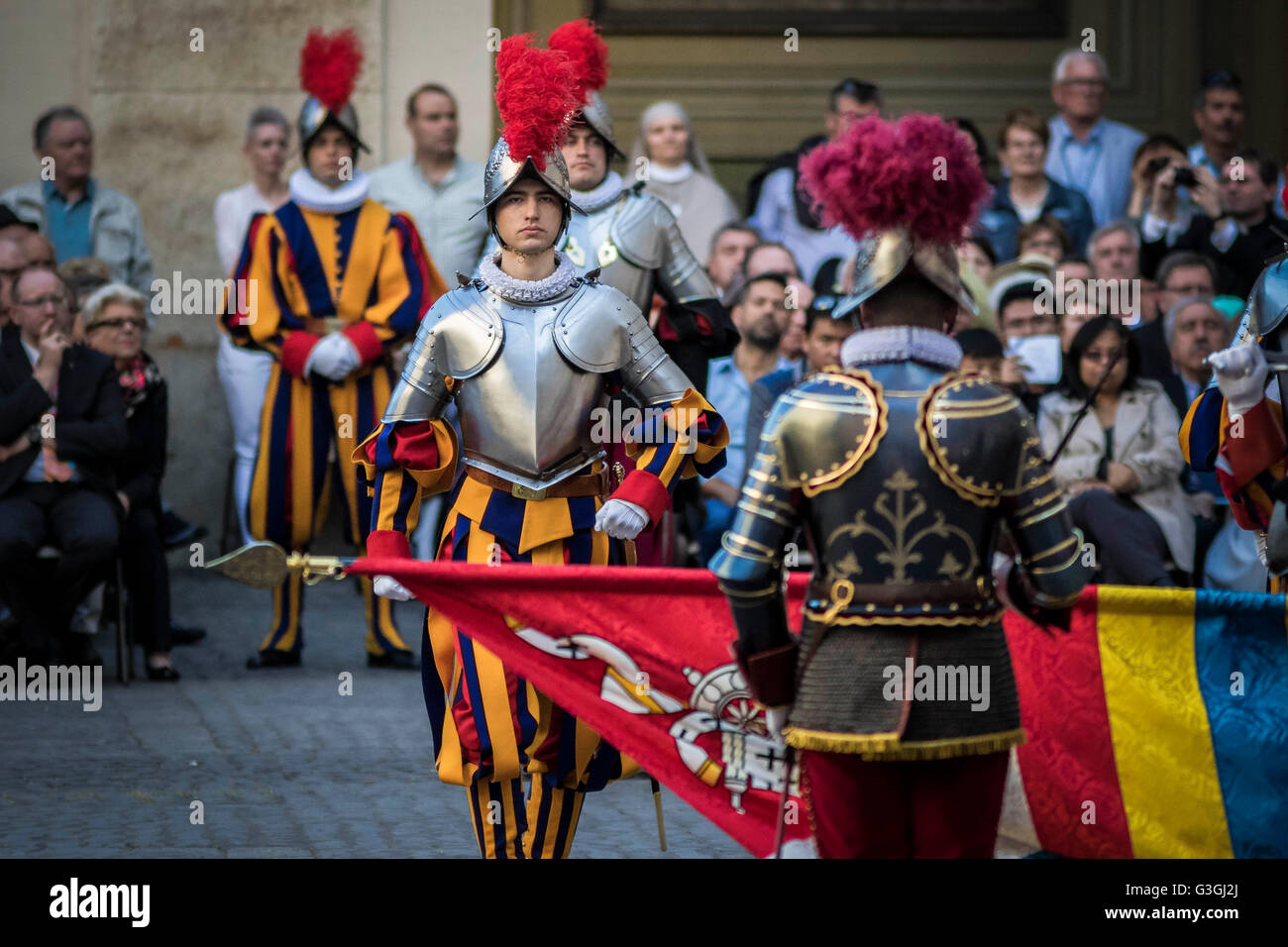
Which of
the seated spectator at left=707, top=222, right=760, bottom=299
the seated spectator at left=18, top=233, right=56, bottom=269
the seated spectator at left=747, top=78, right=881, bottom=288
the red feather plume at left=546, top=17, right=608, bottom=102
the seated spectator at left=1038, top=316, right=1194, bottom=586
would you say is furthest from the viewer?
the seated spectator at left=747, top=78, right=881, bottom=288

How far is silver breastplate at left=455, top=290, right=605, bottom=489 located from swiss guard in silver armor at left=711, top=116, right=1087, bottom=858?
1.36 meters

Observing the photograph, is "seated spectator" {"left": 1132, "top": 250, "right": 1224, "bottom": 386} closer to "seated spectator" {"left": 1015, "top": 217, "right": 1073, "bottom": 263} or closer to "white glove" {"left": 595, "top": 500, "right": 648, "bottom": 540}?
"seated spectator" {"left": 1015, "top": 217, "right": 1073, "bottom": 263}

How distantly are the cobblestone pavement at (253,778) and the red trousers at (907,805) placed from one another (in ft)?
6.96

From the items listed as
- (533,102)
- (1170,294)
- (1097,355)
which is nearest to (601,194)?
(533,102)

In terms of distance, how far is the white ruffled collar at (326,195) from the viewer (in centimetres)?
941

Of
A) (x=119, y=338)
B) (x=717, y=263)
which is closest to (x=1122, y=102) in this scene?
(x=717, y=263)

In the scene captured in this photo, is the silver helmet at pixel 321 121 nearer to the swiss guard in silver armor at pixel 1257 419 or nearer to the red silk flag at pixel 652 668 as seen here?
the red silk flag at pixel 652 668

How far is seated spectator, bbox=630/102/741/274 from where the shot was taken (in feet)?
35.6

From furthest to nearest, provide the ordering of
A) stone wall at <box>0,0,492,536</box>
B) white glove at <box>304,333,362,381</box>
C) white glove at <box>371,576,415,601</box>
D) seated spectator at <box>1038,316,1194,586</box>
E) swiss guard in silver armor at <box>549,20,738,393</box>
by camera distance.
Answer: stone wall at <box>0,0,492,536</box> → white glove at <box>304,333,362,381</box> → seated spectator at <box>1038,316,1194,586</box> → swiss guard in silver armor at <box>549,20,738,393</box> → white glove at <box>371,576,415,601</box>

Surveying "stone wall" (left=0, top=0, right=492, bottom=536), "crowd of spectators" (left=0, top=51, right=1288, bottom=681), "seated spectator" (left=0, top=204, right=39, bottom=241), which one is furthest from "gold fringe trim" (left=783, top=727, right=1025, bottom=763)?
"stone wall" (left=0, top=0, right=492, bottom=536)

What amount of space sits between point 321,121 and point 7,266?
5.47ft

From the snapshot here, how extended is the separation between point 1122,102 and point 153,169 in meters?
6.02

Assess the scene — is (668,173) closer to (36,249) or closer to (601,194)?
(36,249)

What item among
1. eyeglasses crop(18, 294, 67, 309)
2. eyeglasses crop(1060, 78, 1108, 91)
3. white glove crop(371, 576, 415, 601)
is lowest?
white glove crop(371, 576, 415, 601)
